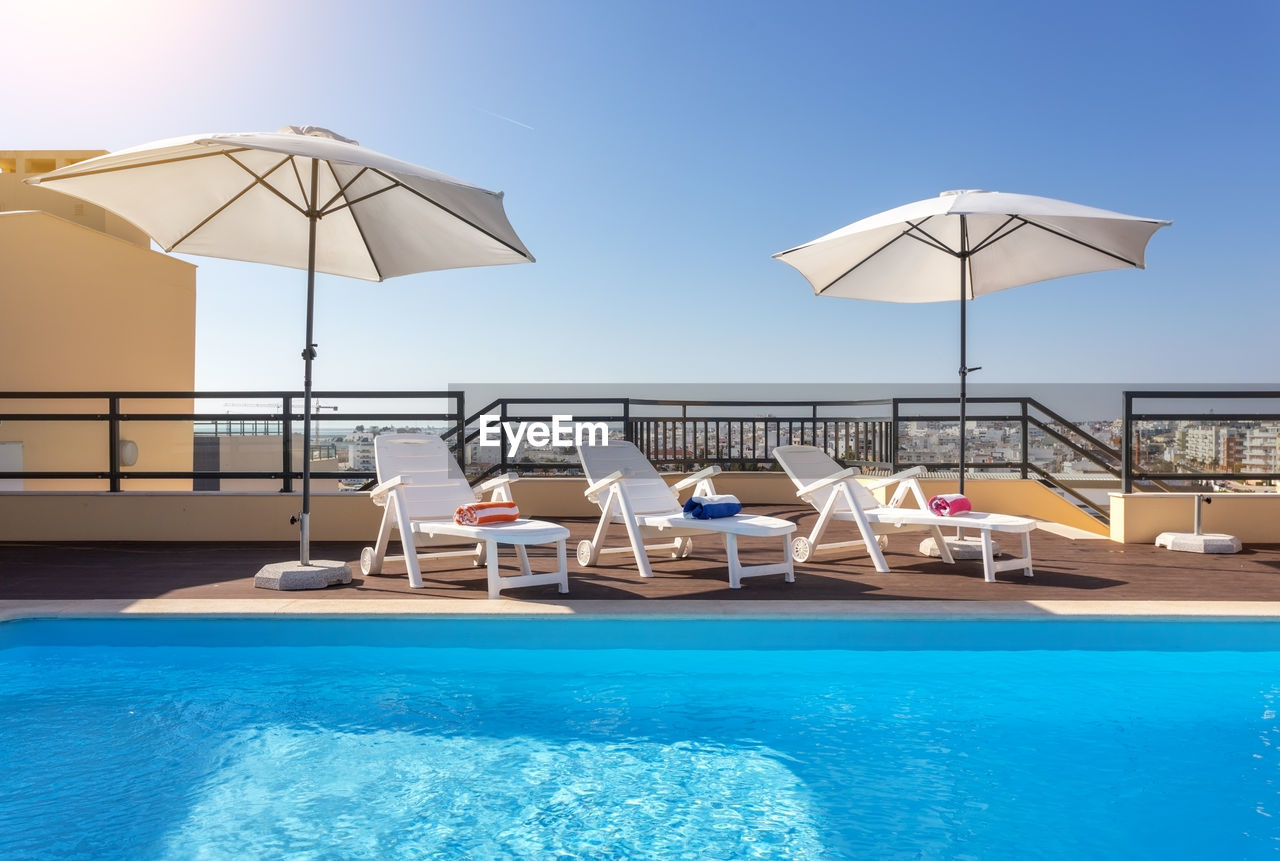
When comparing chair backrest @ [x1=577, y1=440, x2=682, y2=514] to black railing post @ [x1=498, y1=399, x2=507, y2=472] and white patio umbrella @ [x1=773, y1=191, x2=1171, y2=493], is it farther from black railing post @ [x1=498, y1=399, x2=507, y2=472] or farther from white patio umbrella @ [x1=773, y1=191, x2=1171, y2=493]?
black railing post @ [x1=498, y1=399, x2=507, y2=472]

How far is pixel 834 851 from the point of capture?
2275mm

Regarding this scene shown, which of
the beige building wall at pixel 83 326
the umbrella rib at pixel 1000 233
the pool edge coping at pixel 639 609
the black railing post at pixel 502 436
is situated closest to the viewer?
the pool edge coping at pixel 639 609

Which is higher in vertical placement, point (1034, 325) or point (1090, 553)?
point (1034, 325)

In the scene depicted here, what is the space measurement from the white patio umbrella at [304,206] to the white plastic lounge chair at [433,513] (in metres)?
0.46

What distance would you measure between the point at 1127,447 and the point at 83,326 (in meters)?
11.8

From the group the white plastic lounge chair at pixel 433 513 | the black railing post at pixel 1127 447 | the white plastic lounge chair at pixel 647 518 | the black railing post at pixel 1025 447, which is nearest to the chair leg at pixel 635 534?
the white plastic lounge chair at pixel 647 518

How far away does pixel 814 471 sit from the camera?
5.87m

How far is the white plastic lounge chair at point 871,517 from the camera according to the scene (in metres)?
4.88

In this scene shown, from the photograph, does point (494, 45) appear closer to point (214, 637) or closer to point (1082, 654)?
point (214, 637)

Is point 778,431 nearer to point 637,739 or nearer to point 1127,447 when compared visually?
point 1127,447

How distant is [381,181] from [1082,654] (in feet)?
15.0

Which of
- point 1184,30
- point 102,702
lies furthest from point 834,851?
point 1184,30

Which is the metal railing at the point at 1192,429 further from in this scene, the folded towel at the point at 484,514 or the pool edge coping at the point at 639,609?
the folded towel at the point at 484,514

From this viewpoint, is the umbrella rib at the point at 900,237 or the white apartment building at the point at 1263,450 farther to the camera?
the white apartment building at the point at 1263,450
